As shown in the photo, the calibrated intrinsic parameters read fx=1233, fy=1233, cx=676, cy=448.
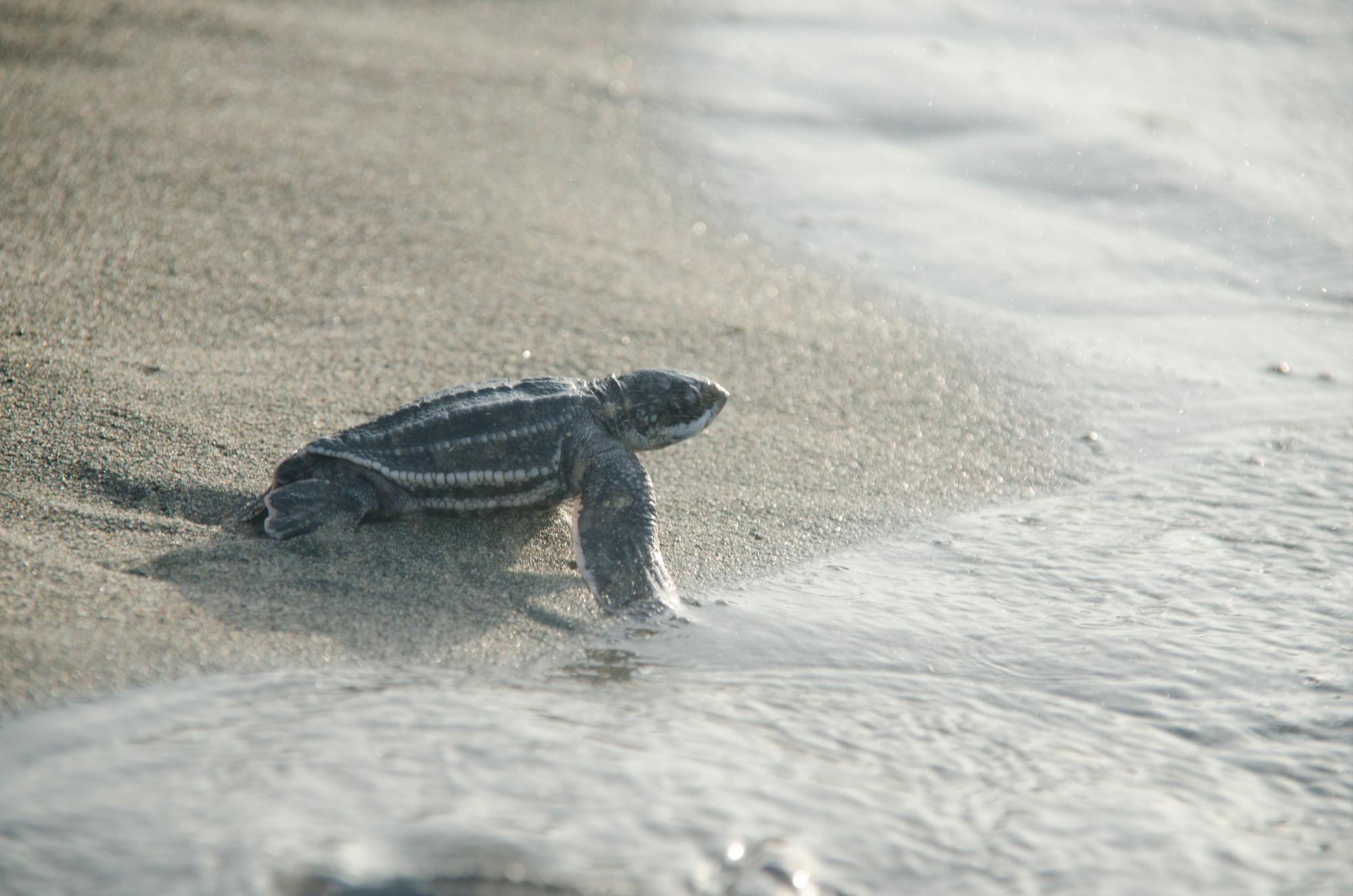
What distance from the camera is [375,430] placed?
3354 mm

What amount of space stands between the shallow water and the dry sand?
0.24 meters

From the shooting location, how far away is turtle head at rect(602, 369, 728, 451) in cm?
373

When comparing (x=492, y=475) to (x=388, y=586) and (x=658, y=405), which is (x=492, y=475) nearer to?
(x=388, y=586)

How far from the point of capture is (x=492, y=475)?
11.1 ft

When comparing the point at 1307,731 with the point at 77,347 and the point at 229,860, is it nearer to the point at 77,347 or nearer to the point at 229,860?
the point at 229,860

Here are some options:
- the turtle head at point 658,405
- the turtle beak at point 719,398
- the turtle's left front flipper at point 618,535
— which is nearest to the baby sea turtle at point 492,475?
the turtle's left front flipper at point 618,535

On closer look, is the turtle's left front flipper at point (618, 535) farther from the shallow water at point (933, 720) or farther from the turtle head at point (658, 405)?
the turtle head at point (658, 405)

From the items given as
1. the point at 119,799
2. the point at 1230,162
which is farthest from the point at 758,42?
the point at 119,799

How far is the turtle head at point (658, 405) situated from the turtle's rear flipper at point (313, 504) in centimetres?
81

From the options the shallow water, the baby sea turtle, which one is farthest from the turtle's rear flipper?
the shallow water

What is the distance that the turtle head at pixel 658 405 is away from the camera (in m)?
3.73

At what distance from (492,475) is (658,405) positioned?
0.63m

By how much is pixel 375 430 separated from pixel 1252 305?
407 cm

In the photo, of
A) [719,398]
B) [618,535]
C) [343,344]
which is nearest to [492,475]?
[618,535]
